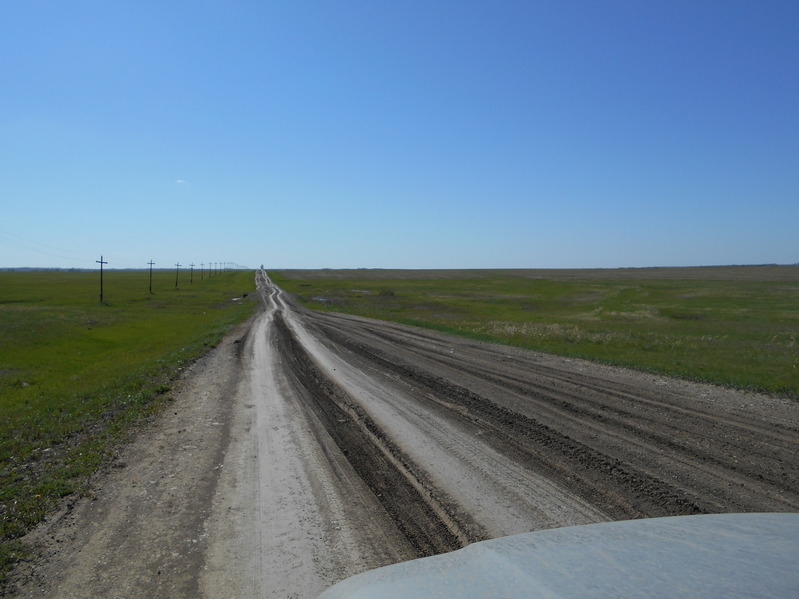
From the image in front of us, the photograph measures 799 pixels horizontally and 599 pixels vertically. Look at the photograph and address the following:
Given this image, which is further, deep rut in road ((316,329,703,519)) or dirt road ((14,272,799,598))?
deep rut in road ((316,329,703,519))

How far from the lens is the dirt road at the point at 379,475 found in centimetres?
440

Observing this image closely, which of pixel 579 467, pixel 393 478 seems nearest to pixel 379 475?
pixel 393 478

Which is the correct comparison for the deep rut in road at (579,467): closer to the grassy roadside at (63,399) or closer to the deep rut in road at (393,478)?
the deep rut in road at (393,478)

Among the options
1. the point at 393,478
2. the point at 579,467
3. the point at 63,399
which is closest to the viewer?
the point at 393,478

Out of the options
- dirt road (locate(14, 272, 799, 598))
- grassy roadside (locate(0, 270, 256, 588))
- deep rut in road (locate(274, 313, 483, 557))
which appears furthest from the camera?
grassy roadside (locate(0, 270, 256, 588))

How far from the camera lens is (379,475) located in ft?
20.8

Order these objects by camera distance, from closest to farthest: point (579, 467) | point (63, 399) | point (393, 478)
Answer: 1. point (393, 478)
2. point (579, 467)
3. point (63, 399)

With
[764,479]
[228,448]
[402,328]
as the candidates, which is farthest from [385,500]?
[402,328]

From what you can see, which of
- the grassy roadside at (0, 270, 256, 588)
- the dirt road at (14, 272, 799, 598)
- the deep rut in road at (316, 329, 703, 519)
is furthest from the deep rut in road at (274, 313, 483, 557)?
the grassy roadside at (0, 270, 256, 588)

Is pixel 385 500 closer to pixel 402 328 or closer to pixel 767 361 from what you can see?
pixel 767 361

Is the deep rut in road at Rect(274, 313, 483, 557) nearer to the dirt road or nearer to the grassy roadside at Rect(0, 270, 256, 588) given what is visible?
the dirt road

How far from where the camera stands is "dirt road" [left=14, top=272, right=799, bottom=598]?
4398 millimetres

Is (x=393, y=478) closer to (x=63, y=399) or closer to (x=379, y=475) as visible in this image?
(x=379, y=475)

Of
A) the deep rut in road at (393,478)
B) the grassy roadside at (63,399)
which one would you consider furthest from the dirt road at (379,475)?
the grassy roadside at (63,399)
